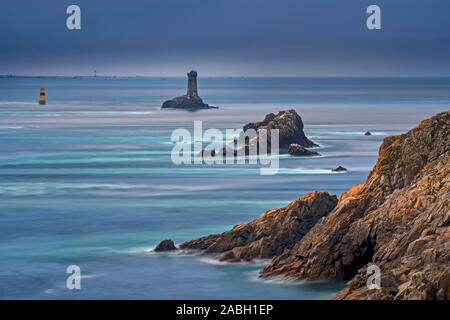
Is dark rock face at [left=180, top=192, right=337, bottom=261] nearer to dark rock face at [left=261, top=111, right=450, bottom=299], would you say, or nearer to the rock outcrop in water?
the rock outcrop in water

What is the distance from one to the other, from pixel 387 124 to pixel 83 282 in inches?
3987

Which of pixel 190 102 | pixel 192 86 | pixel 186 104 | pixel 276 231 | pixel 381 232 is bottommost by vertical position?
pixel 276 231

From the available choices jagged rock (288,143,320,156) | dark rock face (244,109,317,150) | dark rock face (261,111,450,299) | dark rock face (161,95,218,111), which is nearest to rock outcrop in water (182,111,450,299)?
dark rock face (261,111,450,299)

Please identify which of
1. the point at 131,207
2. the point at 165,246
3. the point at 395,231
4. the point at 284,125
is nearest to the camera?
the point at 395,231

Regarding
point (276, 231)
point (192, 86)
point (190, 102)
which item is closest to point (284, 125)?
point (276, 231)

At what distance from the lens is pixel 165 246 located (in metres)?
36.1

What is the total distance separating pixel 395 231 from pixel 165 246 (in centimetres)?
1080

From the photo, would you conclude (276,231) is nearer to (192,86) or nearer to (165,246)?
(165,246)

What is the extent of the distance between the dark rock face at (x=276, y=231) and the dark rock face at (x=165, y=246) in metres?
2.65

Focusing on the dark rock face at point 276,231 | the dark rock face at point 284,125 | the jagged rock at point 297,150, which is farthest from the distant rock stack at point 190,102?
the dark rock face at point 276,231

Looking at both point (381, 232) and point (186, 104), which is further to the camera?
point (186, 104)

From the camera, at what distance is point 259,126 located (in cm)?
7931

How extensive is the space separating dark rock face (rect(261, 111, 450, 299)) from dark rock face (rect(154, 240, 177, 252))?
6139mm

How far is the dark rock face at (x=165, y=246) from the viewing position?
3603 centimetres
